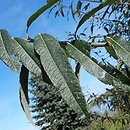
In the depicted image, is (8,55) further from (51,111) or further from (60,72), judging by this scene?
(51,111)

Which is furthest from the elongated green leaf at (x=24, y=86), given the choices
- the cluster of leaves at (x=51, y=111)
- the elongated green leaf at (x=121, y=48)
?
the cluster of leaves at (x=51, y=111)

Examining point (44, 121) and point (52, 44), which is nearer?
point (52, 44)

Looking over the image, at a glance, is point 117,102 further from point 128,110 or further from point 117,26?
point 117,26

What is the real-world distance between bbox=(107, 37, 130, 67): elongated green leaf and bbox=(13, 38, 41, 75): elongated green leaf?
13 centimetres

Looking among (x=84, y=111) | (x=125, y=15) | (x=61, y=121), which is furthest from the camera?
(x=61, y=121)

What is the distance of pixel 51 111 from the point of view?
2092 centimetres

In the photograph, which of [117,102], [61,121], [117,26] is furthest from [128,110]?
[61,121]

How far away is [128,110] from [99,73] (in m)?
2.26

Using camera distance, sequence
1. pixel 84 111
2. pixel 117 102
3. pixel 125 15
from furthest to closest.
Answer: pixel 117 102 < pixel 125 15 < pixel 84 111

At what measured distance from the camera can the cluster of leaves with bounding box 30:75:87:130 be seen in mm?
20188

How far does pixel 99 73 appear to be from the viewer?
0.53 metres

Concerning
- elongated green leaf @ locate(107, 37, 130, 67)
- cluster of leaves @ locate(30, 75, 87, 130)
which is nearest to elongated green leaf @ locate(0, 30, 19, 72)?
elongated green leaf @ locate(107, 37, 130, 67)

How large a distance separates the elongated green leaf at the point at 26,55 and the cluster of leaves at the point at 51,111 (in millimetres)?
19335

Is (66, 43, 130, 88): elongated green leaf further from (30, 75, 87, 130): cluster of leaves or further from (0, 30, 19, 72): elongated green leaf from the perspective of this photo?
(30, 75, 87, 130): cluster of leaves
